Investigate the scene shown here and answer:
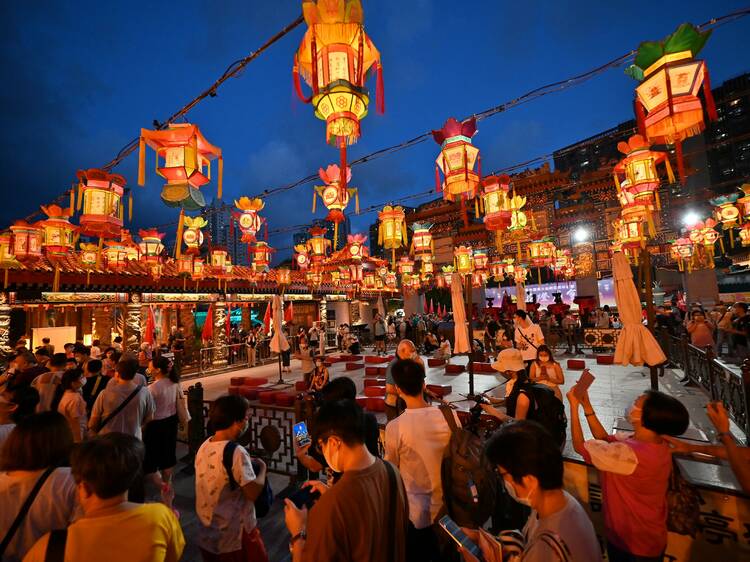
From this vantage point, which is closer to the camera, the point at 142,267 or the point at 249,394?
the point at 249,394

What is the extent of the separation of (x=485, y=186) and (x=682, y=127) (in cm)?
504

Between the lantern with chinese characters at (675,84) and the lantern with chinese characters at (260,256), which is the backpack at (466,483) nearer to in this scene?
the lantern with chinese characters at (675,84)

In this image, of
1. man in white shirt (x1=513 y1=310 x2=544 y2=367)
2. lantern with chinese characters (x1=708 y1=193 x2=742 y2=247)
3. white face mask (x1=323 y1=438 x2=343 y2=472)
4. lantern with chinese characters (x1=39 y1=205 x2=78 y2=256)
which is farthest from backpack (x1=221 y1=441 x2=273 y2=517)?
lantern with chinese characters (x1=708 y1=193 x2=742 y2=247)

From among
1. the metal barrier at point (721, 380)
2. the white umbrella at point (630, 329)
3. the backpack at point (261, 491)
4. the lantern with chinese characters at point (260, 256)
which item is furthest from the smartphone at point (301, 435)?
the lantern with chinese characters at point (260, 256)

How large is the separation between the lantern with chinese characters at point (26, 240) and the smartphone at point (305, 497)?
11.9 metres

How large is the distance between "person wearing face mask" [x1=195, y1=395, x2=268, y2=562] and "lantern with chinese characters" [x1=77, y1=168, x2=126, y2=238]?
6.05 metres

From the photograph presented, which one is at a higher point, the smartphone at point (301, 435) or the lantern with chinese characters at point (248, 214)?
the lantern with chinese characters at point (248, 214)

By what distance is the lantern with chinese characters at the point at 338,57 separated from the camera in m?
4.03

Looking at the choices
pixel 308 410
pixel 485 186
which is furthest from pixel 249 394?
pixel 485 186

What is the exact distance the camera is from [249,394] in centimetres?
935

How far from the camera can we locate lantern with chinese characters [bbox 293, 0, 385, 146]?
159 inches

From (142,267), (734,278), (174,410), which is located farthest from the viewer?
(734,278)

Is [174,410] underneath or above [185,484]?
above

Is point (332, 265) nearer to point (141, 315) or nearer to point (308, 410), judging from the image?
point (141, 315)
